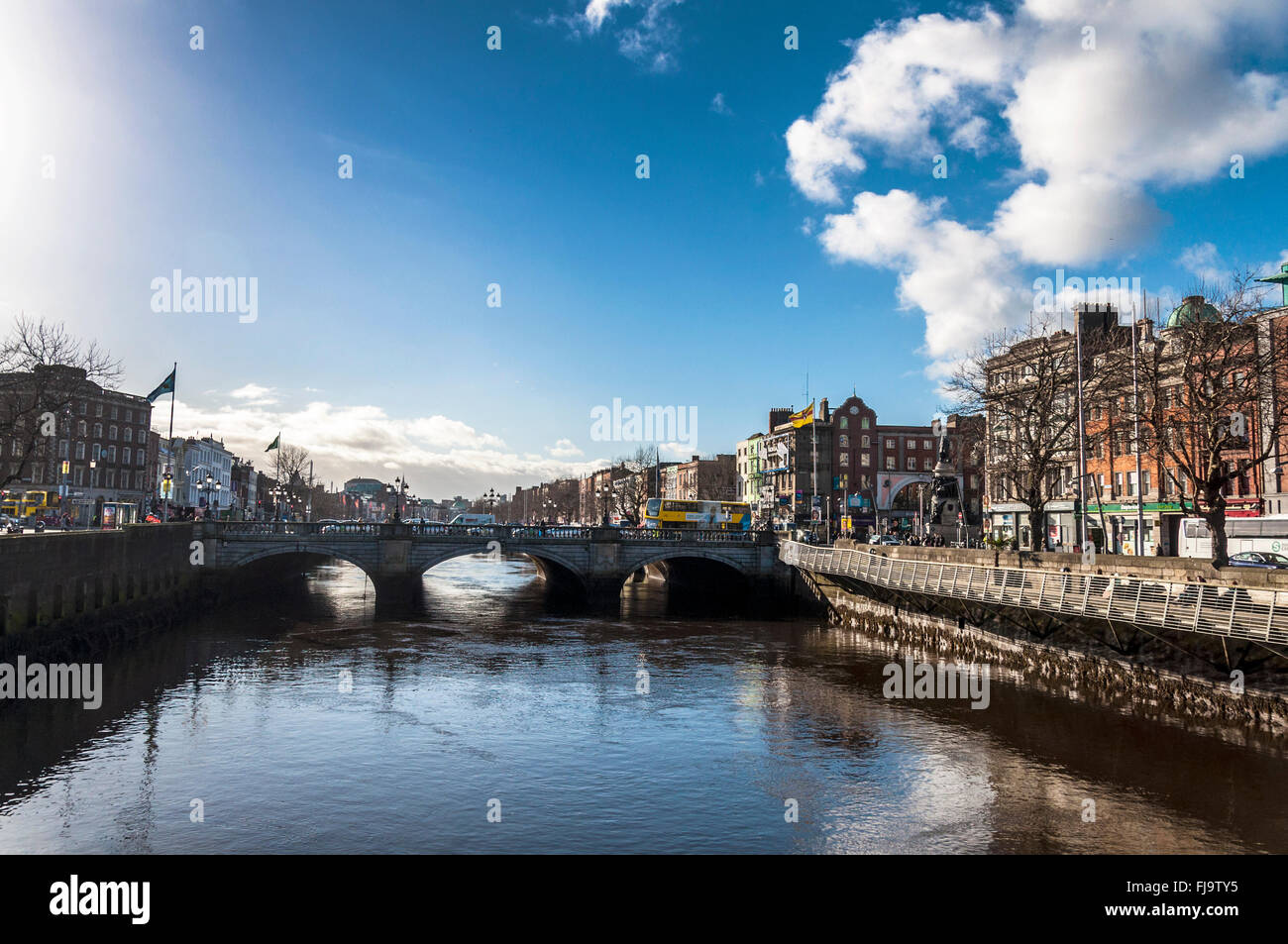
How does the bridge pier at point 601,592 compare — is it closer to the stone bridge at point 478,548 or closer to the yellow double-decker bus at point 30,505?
the stone bridge at point 478,548

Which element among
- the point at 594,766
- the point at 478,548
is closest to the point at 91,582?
the point at 478,548

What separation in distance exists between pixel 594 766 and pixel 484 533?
39.5 meters

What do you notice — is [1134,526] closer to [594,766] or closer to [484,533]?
[484,533]

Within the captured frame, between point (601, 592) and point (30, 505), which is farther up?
point (30, 505)

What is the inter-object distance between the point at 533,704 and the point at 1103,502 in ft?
178

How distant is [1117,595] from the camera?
28.8m

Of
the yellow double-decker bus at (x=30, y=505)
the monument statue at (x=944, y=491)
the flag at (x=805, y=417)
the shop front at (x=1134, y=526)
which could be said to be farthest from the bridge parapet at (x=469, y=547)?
the flag at (x=805, y=417)

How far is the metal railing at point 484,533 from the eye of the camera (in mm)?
57969

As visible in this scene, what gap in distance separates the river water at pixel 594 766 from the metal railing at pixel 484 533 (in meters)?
18.5

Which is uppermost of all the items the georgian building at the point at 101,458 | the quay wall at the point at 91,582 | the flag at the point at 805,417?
the flag at the point at 805,417

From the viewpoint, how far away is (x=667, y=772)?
75.0 feet

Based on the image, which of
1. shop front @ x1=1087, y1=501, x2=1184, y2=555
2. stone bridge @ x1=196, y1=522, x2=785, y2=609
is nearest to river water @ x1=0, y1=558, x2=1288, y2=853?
stone bridge @ x1=196, y1=522, x2=785, y2=609
